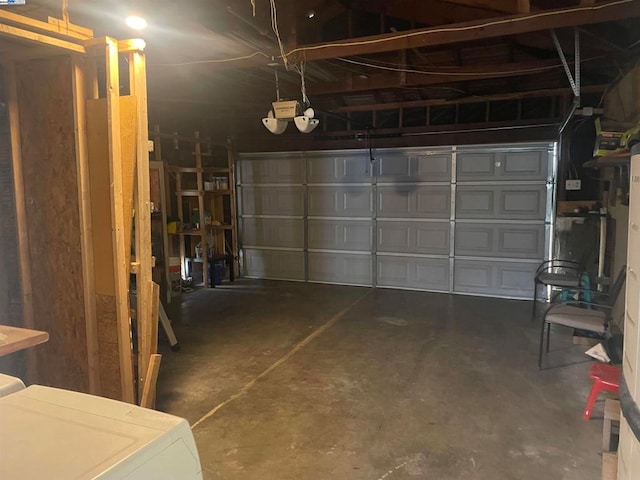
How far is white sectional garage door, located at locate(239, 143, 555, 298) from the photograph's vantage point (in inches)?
230

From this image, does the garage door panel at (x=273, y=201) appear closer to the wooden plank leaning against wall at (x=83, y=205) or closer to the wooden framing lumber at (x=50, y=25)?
the wooden plank leaning against wall at (x=83, y=205)

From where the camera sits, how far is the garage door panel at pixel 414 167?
6137mm

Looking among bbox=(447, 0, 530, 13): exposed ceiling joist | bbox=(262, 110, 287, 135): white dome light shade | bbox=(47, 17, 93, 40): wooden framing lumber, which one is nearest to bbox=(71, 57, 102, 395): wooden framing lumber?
bbox=(47, 17, 93, 40): wooden framing lumber

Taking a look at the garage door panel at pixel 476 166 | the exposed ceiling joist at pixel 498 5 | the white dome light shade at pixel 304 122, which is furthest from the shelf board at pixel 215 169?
the exposed ceiling joist at pixel 498 5

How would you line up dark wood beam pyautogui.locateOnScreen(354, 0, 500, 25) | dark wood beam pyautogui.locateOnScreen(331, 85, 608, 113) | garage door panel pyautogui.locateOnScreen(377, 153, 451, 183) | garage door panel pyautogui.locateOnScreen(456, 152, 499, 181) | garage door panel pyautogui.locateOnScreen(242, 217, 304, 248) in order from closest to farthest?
dark wood beam pyautogui.locateOnScreen(354, 0, 500, 25), dark wood beam pyautogui.locateOnScreen(331, 85, 608, 113), garage door panel pyautogui.locateOnScreen(456, 152, 499, 181), garage door panel pyautogui.locateOnScreen(377, 153, 451, 183), garage door panel pyautogui.locateOnScreen(242, 217, 304, 248)

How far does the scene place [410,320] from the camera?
16.6 ft

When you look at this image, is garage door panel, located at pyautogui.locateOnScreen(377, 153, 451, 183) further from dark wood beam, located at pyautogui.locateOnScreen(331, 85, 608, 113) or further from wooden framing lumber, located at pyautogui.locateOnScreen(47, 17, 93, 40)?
wooden framing lumber, located at pyautogui.locateOnScreen(47, 17, 93, 40)

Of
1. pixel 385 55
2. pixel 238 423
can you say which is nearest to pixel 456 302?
pixel 385 55

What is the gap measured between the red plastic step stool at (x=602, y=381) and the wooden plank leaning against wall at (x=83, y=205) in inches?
103

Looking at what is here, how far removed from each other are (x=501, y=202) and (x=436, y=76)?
2216mm

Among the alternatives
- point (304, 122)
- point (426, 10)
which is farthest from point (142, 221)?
point (426, 10)

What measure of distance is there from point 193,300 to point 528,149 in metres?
4.60

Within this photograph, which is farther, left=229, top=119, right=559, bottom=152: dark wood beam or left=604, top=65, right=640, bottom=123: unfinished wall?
left=229, top=119, right=559, bottom=152: dark wood beam

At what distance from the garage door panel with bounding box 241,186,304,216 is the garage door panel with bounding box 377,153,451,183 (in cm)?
133
